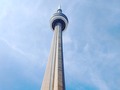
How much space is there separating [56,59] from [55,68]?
144 inches

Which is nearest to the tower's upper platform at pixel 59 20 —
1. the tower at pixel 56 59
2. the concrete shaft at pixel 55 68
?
the tower at pixel 56 59

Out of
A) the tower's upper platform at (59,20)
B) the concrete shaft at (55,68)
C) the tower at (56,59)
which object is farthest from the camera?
the tower's upper platform at (59,20)

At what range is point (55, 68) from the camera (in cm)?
5209

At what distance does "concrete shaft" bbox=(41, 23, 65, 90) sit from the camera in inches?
1700

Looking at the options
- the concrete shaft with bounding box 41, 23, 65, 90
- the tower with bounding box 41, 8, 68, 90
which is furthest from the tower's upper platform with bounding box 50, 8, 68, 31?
the concrete shaft with bounding box 41, 23, 65, 90

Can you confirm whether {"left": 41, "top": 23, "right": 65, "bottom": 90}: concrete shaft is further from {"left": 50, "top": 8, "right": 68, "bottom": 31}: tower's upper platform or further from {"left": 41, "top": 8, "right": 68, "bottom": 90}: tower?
{"left": 50, "top": 8, "right": 68, "bottom": 31}: tower's upper platform

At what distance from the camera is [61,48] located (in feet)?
198

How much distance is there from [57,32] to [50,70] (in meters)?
17.2

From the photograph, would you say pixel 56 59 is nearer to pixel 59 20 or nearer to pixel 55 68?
pixel 55 68

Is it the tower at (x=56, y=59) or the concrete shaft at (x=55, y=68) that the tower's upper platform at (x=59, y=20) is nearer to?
the tower at (x=56, y=59)

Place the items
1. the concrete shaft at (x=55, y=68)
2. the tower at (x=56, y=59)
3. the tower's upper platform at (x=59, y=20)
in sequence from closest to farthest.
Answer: the concrete shaft at (x=55, y=68) < the tower at (x=56, y=59) < the tower's upper platform at (x=59, y=20)

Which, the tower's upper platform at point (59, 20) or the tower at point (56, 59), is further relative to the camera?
the tower's upper platform at point (59, 20)

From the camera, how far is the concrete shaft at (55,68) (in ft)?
142

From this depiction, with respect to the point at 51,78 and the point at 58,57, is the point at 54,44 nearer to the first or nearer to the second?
the point at 58,57
